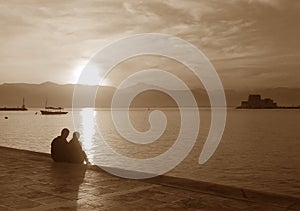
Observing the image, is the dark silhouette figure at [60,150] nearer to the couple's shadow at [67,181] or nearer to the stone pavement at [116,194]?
the couple's shadow at [67,181]

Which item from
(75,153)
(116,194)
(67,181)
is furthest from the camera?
(75,153)


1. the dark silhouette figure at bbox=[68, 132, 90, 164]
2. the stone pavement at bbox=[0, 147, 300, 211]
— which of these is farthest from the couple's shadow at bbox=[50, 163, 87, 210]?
the dark silhouette figure at bbox=[68, 132, 90, 164]

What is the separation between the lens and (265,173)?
1041 inches

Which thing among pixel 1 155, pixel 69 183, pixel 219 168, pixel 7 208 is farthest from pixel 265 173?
pixel 7 208

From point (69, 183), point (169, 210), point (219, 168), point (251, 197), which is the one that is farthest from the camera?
point (219, 168)

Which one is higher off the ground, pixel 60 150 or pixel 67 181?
pixel 60 150

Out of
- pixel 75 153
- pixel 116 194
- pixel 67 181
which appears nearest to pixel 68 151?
pixel 75 153

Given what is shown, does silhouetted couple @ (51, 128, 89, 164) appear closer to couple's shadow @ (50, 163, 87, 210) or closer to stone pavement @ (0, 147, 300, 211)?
couple's shadow @ (50, 163, 87, 210)

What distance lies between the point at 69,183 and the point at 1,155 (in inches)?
271

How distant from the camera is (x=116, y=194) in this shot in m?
7.66

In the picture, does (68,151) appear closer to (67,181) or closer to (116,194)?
(67,181)

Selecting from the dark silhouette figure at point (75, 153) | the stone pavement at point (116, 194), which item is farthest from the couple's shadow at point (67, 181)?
the dark silhouette figure at point (75, 153)

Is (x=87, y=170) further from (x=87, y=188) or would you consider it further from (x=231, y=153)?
(x=231, y=153)

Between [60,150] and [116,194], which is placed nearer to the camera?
[116,194]
